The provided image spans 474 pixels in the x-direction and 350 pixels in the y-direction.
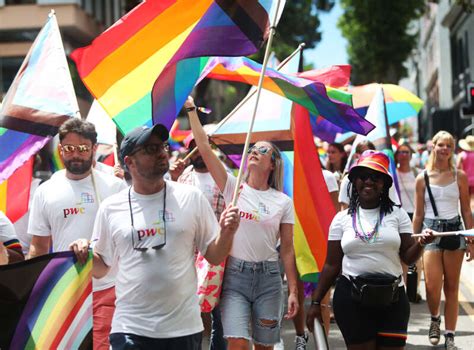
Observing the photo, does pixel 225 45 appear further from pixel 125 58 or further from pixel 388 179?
pixel 388 179

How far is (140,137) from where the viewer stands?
4531 millimetres

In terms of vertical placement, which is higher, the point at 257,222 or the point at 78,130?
the point at 78,130

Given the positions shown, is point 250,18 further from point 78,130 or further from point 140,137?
point 140,137

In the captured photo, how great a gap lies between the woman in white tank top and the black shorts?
2691mm

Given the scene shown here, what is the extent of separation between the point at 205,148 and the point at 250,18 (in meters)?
0.88

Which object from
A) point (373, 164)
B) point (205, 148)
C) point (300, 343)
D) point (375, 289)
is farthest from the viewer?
point (300, 343)

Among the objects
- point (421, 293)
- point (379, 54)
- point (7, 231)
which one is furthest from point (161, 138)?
point (379, 54)

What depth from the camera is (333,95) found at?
6.92 meters

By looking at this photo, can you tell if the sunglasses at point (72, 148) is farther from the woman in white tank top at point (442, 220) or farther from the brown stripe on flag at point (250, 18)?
the woman in white tank top at point (442, 220)

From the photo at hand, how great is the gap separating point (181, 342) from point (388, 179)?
6.38 feet

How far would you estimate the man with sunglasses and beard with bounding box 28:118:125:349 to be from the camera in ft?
18.8

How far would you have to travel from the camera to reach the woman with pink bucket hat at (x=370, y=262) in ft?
18.3

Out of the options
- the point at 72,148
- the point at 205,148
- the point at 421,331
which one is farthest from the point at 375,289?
the point at 421,331

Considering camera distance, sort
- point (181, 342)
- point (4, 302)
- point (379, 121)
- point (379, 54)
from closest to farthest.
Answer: point (181, 342)
point (4, 302)
point (379, 121)
point (379, 54)
